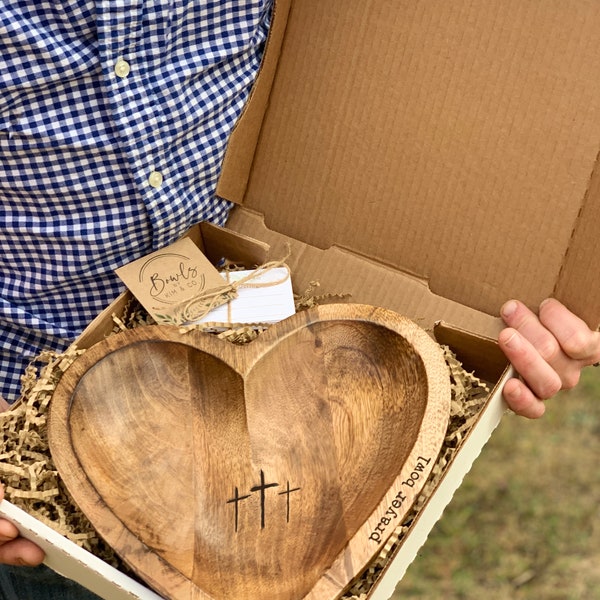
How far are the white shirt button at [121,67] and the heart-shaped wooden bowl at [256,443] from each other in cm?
28

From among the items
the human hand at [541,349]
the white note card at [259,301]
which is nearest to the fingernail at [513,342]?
the human hand at [541,349]

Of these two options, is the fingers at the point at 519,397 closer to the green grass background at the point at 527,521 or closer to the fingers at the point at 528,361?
the fingers at the point at 528,361

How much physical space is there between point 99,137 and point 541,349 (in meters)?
0.53

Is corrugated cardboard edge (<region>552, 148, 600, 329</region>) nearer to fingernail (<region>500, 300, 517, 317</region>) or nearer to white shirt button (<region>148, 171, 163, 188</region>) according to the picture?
fingernail (<region>500, 300, 517, 317</region>)

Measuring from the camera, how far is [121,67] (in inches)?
34.6

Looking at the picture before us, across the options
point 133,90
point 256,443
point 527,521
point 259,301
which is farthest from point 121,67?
point 527,521

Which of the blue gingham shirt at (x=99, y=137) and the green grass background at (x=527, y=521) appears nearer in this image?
the blue gingham shirt at (x=99, y=137)

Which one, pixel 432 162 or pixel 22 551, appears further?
pixel 432 162

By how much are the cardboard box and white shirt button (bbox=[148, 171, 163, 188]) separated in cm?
10

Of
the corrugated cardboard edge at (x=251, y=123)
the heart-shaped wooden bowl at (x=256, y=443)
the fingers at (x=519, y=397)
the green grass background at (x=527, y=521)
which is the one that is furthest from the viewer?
the green grass background at (x=527, y=521)

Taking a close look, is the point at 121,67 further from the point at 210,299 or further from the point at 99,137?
the point at 210,299

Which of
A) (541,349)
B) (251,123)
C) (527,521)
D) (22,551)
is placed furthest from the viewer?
(527,521)

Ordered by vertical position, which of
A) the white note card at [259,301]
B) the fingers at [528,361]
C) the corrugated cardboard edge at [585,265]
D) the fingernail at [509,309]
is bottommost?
the white note card at [259,301]

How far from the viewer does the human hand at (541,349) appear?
0.86 m
